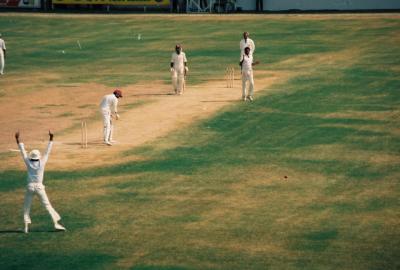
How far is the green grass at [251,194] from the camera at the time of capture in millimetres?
26281

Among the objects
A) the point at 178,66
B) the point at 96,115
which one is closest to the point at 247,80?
the point at 178,66

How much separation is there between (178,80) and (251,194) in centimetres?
2009

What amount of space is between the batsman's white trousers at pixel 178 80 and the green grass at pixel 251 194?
13.6 ft

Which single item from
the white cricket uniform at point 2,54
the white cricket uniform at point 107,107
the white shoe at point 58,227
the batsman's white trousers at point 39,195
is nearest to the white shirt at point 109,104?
the white cricket uniform at point 107,107

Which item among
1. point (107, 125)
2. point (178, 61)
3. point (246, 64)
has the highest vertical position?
point (246, 64)

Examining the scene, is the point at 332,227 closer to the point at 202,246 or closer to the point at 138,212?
the point at 202,246

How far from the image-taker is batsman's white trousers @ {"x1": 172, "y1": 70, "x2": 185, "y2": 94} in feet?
167

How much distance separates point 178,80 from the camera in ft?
169

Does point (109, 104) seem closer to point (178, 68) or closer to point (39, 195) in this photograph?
point (178, 68)

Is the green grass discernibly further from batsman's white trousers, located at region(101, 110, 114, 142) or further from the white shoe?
batsman's white trousers, located at region(101, 110, 114, 142)

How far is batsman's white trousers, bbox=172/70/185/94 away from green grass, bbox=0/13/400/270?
415 cm

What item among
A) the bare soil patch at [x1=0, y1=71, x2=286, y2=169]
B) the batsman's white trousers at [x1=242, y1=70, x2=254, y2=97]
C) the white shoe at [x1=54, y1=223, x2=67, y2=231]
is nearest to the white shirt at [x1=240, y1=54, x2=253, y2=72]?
the batsman's white trousers at [x1=242, y1=70, x2=254, y2=97]

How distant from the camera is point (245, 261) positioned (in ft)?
84.0

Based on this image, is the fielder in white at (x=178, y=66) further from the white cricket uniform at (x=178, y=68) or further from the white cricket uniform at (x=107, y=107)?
the white cricket uniform at (x=107, y=107)
